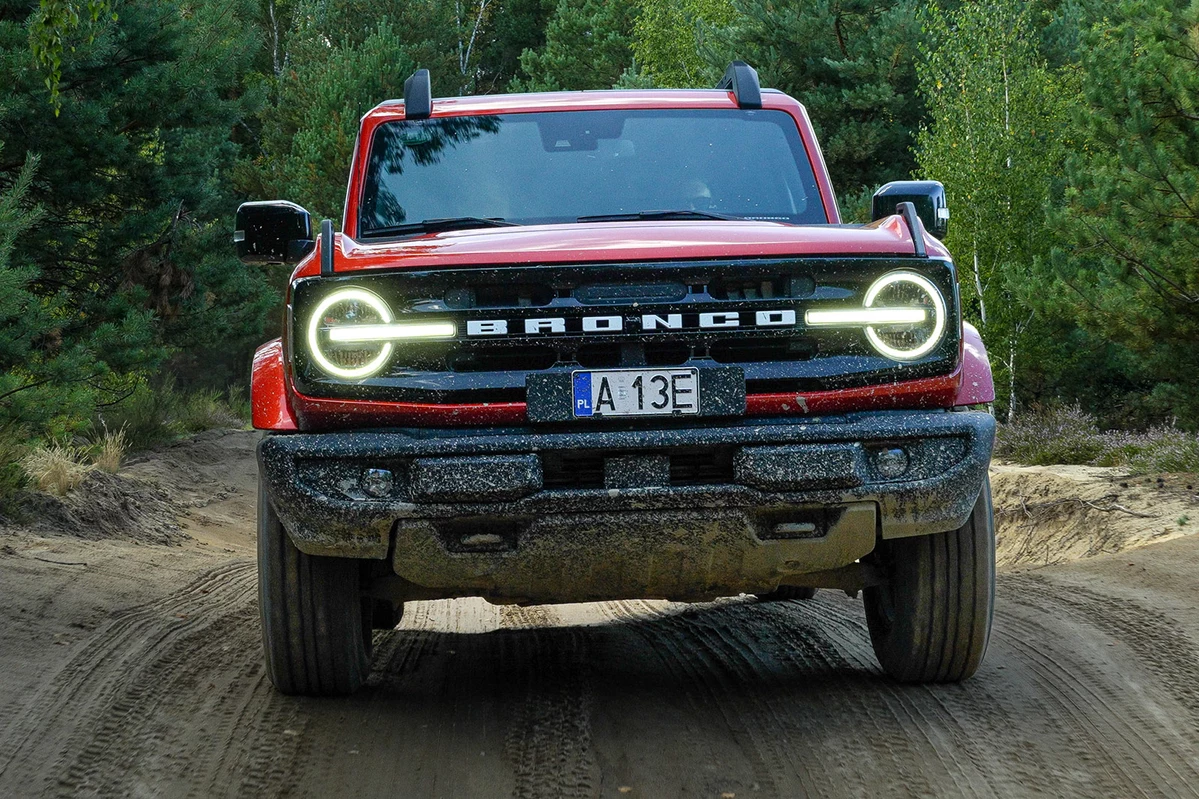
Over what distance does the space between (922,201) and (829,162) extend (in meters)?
22.3

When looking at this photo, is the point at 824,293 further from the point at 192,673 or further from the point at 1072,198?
the point at 1072,198

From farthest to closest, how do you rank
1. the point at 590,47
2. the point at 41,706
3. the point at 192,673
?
the point at 590,47
the point at 192,673
the point at 41,706

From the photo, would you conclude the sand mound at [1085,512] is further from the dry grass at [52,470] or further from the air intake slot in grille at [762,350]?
the dry grass at [52,470]

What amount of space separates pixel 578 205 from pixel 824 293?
1.42 metres

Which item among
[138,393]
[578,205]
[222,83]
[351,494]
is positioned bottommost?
[138,393]

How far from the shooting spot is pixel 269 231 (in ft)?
15.6

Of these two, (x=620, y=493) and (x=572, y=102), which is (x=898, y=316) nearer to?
(x=620, y=493)

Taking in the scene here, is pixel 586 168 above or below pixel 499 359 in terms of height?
above

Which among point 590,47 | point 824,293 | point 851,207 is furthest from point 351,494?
point 590,47

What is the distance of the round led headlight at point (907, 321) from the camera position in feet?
12.2

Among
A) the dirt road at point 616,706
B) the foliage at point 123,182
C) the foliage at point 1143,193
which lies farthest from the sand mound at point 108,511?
the foliage at point 1143,193

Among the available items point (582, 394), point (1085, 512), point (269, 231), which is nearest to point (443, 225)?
point (269, 231)

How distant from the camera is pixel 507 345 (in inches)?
144

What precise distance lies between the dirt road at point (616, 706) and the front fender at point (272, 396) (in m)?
0.94
